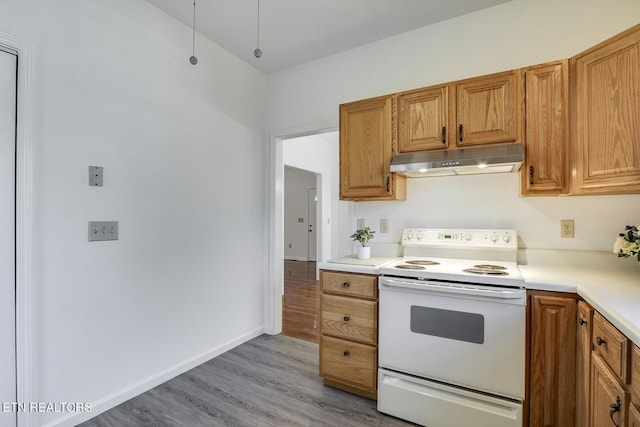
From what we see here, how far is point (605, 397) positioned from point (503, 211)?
1262 millimetres

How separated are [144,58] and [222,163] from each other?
3.16 feet

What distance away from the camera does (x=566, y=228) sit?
200cm

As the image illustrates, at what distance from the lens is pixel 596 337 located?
1.25 m

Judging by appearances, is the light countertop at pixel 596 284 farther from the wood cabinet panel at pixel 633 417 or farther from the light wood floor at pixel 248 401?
the light wood floor at pixel 248 401

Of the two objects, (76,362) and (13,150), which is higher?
A: (13,150)

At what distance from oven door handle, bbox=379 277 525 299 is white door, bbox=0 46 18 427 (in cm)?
204

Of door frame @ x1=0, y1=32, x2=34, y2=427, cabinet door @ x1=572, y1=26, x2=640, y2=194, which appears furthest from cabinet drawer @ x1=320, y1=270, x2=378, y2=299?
door frame @ x1=0, y1=32, x2=34, y2=427

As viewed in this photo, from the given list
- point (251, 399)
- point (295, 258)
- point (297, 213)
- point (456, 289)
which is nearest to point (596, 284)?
point (456, 289)

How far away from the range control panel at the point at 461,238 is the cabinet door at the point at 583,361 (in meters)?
0.72

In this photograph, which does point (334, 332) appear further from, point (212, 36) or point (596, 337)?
point (212, 36)

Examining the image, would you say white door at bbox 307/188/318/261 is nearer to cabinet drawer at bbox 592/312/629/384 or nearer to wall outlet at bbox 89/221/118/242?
wall outlet at bbox 89/221/118/242

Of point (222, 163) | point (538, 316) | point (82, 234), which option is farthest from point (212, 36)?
point (538, 316)

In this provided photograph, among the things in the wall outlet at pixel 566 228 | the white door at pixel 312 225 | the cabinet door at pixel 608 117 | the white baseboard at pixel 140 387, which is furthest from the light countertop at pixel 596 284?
the white door at pixel 312 225

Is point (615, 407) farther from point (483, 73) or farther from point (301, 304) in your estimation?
point (301, 304)
